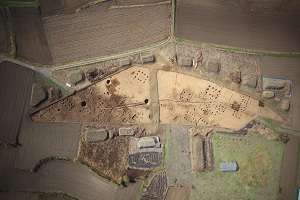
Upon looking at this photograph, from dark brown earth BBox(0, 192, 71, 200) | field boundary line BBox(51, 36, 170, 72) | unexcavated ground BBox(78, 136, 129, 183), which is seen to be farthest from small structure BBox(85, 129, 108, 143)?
field boundary line BBox(51, 36, 170, 72)

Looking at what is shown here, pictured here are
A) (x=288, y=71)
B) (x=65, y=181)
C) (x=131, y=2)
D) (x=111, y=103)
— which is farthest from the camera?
(x=131, y=2)

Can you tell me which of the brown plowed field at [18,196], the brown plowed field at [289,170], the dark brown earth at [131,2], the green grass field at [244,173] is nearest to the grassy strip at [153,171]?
the green grass field at [244,173]

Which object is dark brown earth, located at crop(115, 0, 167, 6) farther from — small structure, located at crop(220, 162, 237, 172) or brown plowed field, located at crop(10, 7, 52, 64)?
small structure, located at crop(220, 162, 237, 172)

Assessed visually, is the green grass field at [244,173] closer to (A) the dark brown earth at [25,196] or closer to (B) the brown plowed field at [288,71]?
(B) the brown plowed field at [288,71]

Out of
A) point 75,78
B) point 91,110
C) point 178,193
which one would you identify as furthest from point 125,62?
point 178,193

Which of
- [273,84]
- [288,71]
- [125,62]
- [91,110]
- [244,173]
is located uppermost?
[125,62]

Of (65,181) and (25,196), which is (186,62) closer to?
(65,181)
